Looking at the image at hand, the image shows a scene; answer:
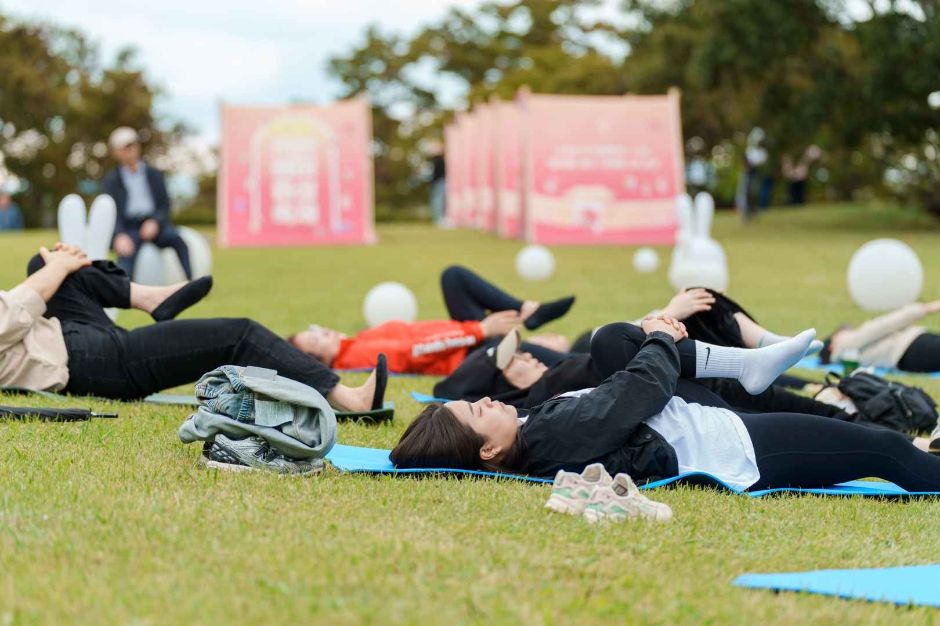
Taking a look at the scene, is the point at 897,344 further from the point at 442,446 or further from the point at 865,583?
the point at 865,583

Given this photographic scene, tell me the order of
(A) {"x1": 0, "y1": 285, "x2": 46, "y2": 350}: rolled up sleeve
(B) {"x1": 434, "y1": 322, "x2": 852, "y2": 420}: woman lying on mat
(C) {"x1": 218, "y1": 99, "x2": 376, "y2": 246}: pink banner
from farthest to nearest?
1. (C) {"x1": 218, "y1": 99, "x2": 376, "y2": 246}: pink banner
2. (A) {"x1": 0, "y1": 285, "x2": 46, "y2": 350}: rolled up sleeve
3. (B) {"x1": 434, "y1": 322, "x2": 852, "y2": 420}: woman lying on mat

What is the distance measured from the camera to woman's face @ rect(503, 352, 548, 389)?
15.5 ft

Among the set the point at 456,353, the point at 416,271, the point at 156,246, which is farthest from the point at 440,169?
the point at 456,353

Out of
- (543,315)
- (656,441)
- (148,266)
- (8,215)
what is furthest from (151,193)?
(8,215)

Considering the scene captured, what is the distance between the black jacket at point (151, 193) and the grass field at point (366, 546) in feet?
18.3

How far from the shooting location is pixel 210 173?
3891 cm

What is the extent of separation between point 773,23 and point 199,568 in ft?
63.0

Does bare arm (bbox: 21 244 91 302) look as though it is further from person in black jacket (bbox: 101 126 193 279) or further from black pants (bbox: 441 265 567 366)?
person in black jacket (bbox: 101 126 193 279)

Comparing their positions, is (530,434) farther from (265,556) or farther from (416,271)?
(416,271)

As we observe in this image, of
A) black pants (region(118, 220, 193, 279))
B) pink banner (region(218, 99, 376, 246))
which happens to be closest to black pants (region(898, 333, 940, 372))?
black pants (region(118, 220, 193, 279))

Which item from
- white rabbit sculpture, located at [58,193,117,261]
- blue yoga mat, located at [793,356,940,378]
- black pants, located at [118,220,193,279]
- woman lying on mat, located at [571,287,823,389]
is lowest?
blue yoga mat, located at [793,356,940,378]

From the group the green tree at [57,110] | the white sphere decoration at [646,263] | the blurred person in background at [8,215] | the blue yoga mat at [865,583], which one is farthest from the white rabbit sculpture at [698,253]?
the green tree at [57,110]

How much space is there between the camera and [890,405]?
4.43 metres

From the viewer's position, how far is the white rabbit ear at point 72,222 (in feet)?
18.8
